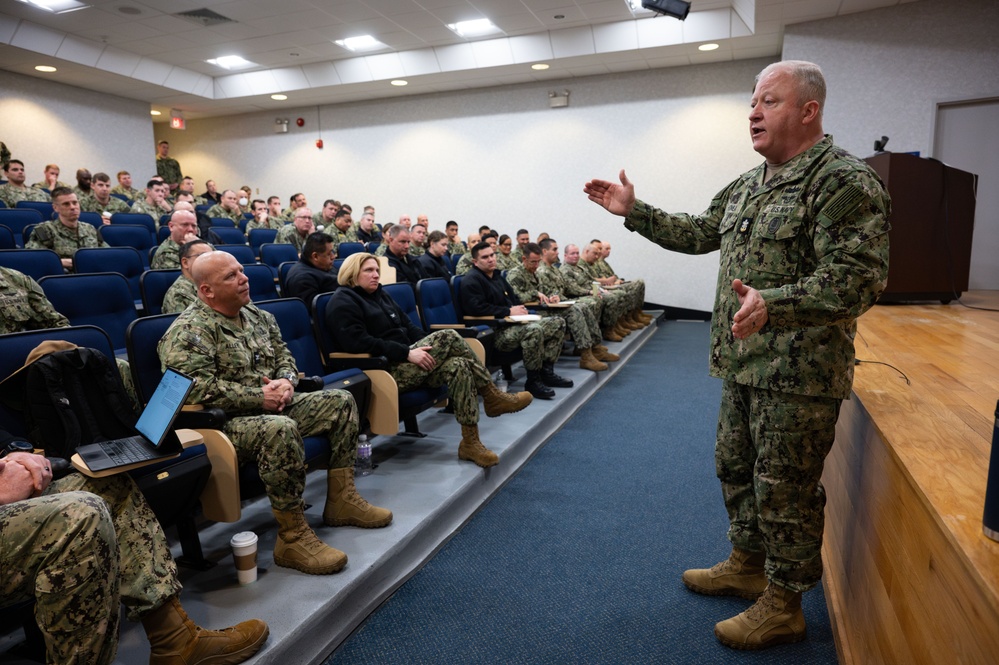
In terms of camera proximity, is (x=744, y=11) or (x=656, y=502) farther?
(x=744, y=11)

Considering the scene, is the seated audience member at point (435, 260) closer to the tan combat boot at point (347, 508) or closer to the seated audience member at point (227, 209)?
the tan combat boot at point (347, 508)

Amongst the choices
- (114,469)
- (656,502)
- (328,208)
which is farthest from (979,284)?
→ (114,469)

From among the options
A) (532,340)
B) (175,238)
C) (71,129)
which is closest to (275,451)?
(532,340)

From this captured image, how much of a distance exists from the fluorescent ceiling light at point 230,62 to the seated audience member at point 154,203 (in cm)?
282

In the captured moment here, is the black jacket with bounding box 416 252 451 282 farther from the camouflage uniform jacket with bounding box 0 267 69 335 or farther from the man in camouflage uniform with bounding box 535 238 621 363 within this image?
the camouflage uniform jacket with bounding box 0 267 69 335

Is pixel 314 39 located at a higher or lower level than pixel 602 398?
higher

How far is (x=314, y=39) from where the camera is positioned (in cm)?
794

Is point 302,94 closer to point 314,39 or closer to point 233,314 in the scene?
point 314,39

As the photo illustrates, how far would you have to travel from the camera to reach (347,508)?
2.20 m

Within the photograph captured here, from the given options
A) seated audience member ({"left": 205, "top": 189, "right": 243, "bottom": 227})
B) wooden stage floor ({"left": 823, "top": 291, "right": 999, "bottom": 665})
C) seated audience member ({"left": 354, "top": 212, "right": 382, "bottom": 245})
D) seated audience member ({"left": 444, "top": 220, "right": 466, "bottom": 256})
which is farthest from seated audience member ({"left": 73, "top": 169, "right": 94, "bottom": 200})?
wooden stage floor ({"left": 823, "top": 291, "right": 999, "bottom": 665})

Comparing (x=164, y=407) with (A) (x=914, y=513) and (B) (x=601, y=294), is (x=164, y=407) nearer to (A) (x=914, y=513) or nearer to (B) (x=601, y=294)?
(A) (x=914, y=513)

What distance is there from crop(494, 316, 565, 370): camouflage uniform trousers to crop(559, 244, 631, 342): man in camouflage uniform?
5.57ft

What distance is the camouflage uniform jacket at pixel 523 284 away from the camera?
17.3ft

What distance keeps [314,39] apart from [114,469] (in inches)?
307
